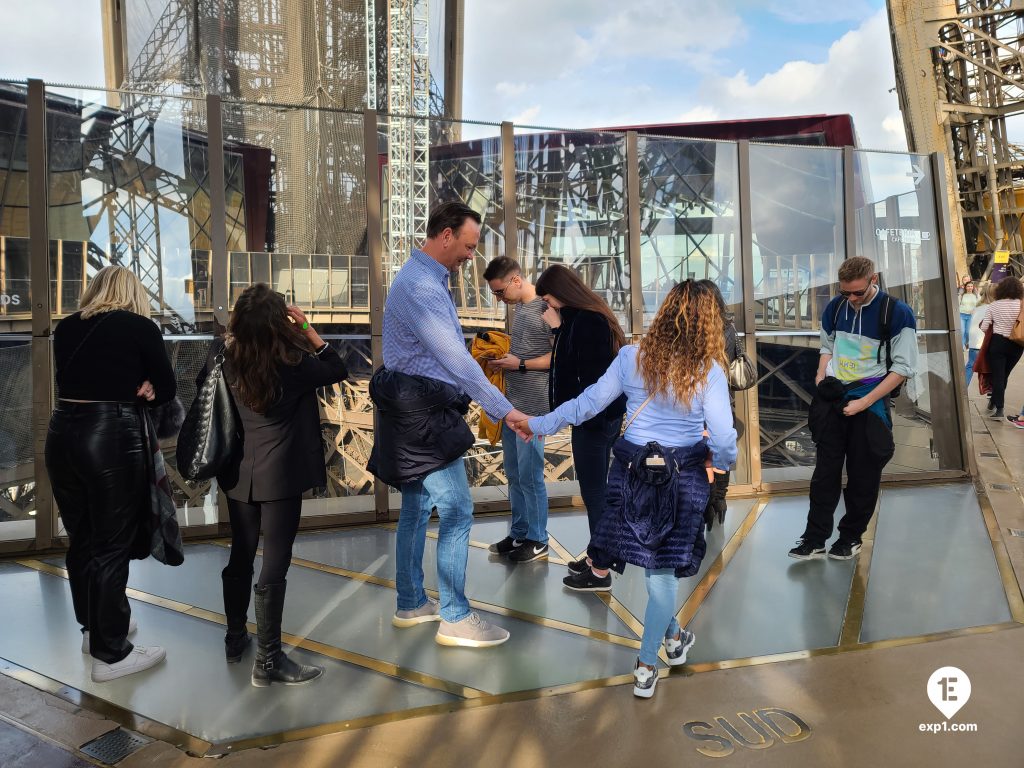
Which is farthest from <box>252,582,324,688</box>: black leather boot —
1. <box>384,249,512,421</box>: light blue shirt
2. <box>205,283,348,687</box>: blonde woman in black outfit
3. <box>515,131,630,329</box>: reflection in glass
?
<box>515,131,630,329</box>: reflection in glass

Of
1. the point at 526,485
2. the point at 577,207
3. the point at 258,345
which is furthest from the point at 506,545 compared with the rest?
the point at 577,207

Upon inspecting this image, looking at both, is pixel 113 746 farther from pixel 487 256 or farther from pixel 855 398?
pixel 855 398

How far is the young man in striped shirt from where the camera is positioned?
4.21m

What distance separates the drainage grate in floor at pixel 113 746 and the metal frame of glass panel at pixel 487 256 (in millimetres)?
2297

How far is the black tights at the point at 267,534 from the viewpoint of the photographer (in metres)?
2.99

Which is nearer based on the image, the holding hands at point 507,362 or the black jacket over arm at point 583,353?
the black jacket over arm at point 583,353

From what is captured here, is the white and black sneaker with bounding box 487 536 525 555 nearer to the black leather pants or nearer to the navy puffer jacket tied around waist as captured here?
the navy puffer jacket tied around waist

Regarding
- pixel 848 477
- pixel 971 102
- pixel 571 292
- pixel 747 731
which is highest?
pixel 971 102

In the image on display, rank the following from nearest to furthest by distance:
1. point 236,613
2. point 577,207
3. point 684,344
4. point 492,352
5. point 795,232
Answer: point 684,344
point 236,613
point 492,352
point 577,207
point 795,232

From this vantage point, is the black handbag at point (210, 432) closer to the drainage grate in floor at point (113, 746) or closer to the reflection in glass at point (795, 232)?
the drainage grate in floor at point (113, 746)

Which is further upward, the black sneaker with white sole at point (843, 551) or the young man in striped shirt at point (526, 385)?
the young man in striped shirt at point (526, 385)

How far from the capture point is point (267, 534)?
3.01 m

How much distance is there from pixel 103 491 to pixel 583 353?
219 cm

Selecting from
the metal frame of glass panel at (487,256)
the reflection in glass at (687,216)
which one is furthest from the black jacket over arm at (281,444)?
the reflection in glass at (687,216)
